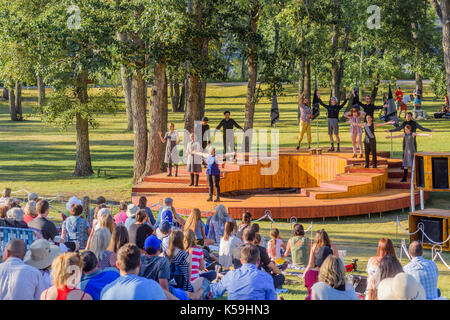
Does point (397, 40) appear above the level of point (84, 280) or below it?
above

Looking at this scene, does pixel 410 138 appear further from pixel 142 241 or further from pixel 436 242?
pixel 142 241

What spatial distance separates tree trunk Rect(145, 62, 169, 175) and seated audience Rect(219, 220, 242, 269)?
37.9 ft

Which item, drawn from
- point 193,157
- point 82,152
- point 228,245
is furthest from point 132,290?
point 82,152

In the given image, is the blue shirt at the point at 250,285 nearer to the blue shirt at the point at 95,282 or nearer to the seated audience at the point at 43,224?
the blue shirt at the point at 95,282

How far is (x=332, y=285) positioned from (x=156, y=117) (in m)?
15.6

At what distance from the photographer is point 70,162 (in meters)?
29.8

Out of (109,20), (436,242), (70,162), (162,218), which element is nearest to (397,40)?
(70,162)

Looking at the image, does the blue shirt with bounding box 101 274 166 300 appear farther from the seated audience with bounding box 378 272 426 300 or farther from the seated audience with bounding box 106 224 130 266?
the seated audience with bounding box 106 224 130 266

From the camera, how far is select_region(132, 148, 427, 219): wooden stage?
51.8 ft

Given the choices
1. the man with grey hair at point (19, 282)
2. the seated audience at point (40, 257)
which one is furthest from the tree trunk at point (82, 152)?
the man with grey hair at point (19, 282)

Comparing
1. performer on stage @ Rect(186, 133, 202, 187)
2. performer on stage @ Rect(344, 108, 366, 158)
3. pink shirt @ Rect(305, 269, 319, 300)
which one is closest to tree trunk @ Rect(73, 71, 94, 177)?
performer on stage @ Rect(186, 133, 202, 187)

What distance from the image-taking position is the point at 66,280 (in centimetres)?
563

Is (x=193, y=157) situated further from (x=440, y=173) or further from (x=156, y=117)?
(x=440, y=173)

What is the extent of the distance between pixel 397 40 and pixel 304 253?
2926cm
